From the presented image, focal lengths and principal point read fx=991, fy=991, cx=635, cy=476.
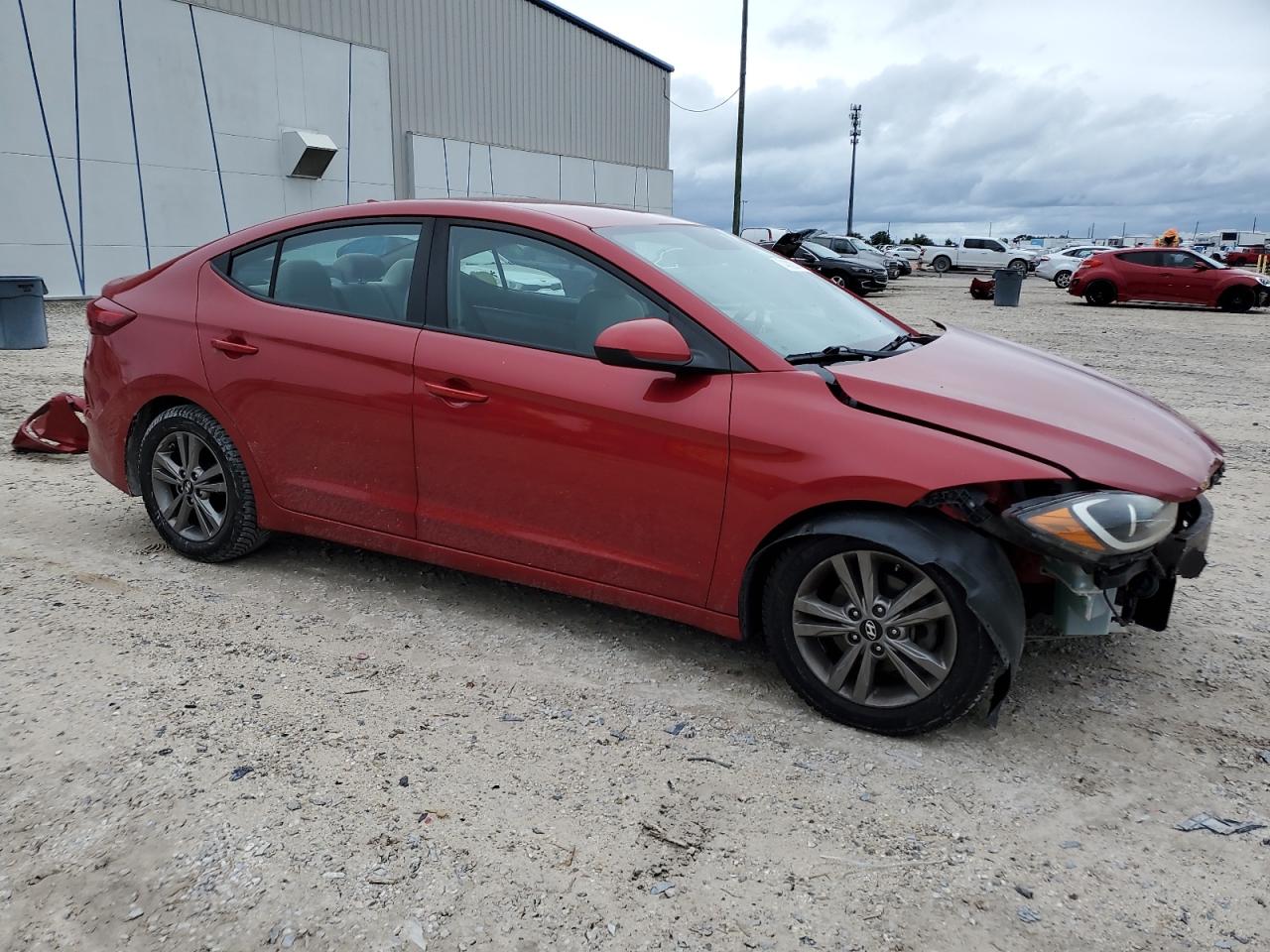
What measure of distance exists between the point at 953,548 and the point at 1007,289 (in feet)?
74.1

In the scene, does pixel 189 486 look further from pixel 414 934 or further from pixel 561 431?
pixel 414 934

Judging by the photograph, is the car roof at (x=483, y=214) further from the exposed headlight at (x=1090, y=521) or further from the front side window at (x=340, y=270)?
the exposed headlight at (x=1090, y=521)

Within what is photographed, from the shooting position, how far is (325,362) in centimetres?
378

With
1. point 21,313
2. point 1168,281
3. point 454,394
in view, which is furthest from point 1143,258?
point 454,394

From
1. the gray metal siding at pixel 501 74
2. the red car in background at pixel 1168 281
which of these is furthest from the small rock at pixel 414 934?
the red car in background at pixel 1168 281

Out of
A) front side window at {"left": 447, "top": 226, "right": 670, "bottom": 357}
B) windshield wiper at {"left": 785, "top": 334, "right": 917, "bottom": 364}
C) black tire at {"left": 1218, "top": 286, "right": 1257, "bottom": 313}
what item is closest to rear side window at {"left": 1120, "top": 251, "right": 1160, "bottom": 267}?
black tire at {"left": 1218, "top": 286, "right": 1257, "bottom": 313}

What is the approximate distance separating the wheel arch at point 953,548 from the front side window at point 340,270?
1792 millimetres

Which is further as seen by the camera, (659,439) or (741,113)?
(741,113)

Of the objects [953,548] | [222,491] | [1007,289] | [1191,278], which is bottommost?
[222,491]

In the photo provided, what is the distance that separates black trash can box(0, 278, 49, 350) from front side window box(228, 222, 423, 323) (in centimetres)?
899

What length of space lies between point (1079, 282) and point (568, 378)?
23794mm

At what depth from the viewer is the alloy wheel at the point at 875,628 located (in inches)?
113

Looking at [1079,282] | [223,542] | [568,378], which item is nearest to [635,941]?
[568,378]

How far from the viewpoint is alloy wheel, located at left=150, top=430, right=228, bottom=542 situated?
421cm
